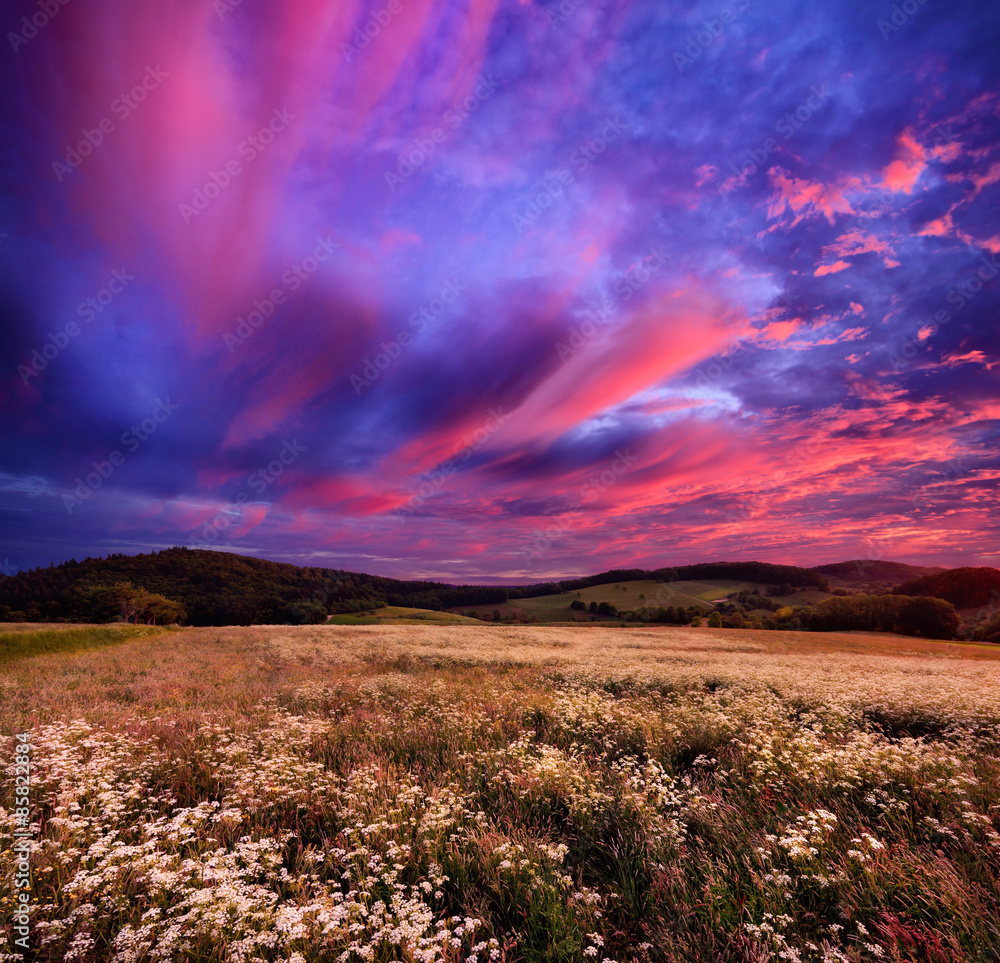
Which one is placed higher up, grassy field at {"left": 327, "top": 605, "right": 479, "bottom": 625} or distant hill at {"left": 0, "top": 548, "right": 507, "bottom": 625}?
distant hill at {"left": 0, "top": 548, "right": 507, "bottom": 625}

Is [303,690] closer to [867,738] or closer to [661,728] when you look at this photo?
[661,728]

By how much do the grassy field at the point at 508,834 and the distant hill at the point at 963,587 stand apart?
Result: 342 ft

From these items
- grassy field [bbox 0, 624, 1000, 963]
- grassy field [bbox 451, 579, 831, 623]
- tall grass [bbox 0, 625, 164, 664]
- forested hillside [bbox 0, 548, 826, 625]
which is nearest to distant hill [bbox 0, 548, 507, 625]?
forested hillside [bbox 0, 548, 826, 625]

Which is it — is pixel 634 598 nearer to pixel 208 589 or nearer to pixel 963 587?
pixel 963 587

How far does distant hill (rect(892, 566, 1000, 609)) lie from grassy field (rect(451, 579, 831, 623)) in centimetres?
1929

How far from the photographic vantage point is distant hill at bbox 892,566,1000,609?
8184cm

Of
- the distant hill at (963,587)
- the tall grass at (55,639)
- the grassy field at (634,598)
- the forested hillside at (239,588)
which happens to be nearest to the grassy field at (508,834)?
the tall grass at (55,639)

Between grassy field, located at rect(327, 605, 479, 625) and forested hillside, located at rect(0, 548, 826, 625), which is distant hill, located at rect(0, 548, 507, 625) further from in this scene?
grassy field, located at rect(327, 605, 479, 625)

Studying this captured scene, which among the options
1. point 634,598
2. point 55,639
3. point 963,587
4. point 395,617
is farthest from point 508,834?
point 963,587

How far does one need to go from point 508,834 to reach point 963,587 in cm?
12091

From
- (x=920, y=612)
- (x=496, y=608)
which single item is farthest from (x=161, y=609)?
(x=920, y=612)

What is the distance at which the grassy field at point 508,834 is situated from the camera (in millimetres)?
3309

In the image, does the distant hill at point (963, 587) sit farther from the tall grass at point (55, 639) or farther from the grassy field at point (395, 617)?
the tall grass at point (55, 639)

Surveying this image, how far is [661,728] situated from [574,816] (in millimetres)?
4052
